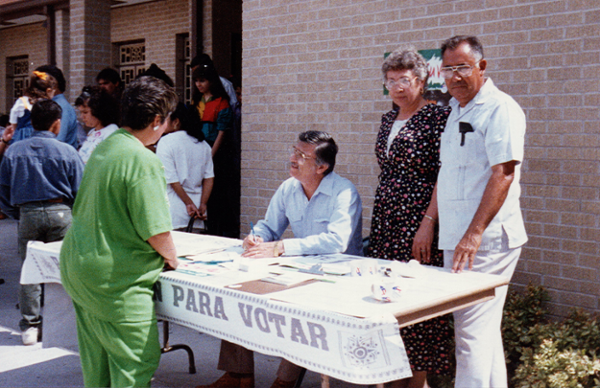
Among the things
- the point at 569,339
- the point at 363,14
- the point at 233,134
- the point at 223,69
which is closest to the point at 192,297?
the point at 569,339

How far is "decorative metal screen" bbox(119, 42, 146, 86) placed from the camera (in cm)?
1251

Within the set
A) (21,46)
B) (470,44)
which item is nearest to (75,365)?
(470,44)

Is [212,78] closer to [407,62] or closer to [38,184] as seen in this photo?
[38,184]

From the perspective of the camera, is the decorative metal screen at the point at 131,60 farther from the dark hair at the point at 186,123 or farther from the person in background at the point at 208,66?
the dark hair at the point at 186,123

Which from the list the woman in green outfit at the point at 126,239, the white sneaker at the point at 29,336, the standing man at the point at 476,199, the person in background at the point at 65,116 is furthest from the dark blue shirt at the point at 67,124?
the standing man at the point at 476,199

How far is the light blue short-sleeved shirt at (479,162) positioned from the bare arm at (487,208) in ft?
0.18

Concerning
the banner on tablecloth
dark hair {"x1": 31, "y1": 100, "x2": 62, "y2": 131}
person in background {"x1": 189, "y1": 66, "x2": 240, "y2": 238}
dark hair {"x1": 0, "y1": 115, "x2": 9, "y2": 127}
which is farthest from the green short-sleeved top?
dark hair {"x1": 0, "y1": 115, "x2": 9, "y2": 127}

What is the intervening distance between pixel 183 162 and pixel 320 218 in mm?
2192

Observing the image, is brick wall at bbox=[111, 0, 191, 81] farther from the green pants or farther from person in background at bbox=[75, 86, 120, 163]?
the green pants

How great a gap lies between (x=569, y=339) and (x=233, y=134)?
411 cm

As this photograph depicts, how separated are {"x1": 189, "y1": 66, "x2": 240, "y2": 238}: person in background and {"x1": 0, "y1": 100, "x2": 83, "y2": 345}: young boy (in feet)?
4.01

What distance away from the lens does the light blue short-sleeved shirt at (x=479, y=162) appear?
3102 millimetres

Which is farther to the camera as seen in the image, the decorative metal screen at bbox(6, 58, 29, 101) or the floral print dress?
the decorative metal screen at bbox(6, 58, 29, 101)

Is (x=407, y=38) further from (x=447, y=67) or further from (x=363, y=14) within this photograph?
(x=447, y=67)
